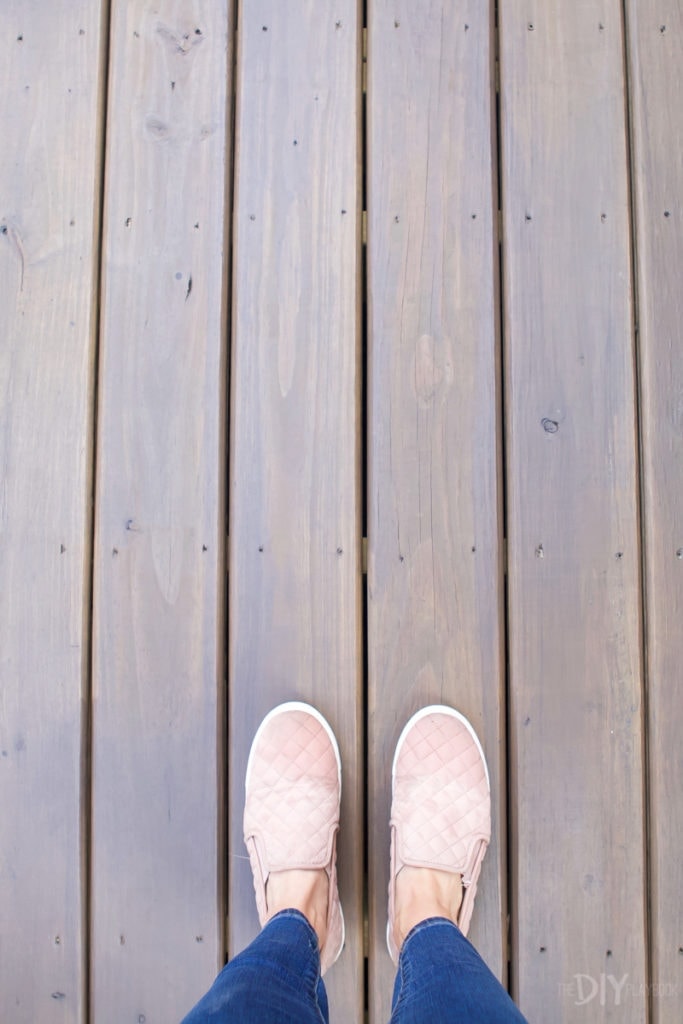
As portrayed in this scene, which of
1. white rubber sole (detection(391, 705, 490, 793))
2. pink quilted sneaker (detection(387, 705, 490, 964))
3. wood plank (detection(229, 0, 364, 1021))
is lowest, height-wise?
pink quilted sneaker (detection(387, 705, 490, 964))

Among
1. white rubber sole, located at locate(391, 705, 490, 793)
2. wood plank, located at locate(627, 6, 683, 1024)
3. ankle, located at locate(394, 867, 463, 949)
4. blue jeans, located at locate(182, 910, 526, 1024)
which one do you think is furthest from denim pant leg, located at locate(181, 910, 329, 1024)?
wood plank, located at locate(627, 6, 683, 1024)

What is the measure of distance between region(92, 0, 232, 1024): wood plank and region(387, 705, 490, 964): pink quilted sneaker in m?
0.24

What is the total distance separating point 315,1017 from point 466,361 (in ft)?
2.52

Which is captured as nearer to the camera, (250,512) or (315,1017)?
(315,1017)

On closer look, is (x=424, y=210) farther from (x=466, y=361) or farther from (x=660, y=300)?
(x=660, y=300)

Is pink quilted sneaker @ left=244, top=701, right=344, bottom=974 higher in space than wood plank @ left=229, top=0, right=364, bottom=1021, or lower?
lower

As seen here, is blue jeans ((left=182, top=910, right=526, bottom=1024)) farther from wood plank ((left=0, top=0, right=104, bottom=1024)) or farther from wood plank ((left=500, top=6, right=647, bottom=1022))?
wood plank ((left=0, top=0, right=104, bottom=1024))

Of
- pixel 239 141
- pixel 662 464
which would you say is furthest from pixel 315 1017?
pixel 239 141

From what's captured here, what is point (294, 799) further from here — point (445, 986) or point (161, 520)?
point (161, 520)

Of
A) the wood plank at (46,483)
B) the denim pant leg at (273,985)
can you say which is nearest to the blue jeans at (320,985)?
the denim pant leg at (273,985)

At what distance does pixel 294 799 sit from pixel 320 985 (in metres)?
0.20

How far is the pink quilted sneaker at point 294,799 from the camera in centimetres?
82

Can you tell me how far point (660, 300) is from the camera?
88cm

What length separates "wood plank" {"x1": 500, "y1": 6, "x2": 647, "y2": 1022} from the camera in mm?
843
